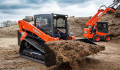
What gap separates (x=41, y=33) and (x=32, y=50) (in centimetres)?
97

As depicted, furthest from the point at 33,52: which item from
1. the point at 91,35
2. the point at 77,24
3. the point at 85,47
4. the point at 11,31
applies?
the point at 77,24

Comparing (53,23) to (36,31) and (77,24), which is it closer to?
(36,31)

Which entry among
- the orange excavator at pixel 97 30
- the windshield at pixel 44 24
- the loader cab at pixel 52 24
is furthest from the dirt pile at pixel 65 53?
the orange excavator at pixel 97 30

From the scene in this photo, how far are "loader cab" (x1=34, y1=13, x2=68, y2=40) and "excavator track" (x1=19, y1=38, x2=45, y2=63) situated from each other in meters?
0.69

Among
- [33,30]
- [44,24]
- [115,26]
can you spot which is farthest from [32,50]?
[115,26]

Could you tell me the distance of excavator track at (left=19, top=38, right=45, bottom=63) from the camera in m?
5.30

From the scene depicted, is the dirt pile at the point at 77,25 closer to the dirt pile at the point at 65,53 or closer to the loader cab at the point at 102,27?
the loader cab at the point at 102,27

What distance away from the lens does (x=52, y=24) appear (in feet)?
17.6

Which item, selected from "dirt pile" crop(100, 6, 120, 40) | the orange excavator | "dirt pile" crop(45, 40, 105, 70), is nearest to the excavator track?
"dirt pile" crop(45, 40, 105, 70)

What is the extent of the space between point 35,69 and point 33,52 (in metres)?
1.25

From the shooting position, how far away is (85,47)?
440 cm

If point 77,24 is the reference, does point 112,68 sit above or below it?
below

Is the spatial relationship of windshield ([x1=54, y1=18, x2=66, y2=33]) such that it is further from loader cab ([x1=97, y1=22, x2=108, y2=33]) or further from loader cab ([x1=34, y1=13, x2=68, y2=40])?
loader cab ([x1=97, y1=22, x2=108, y2=33])

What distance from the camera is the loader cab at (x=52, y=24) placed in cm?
542
